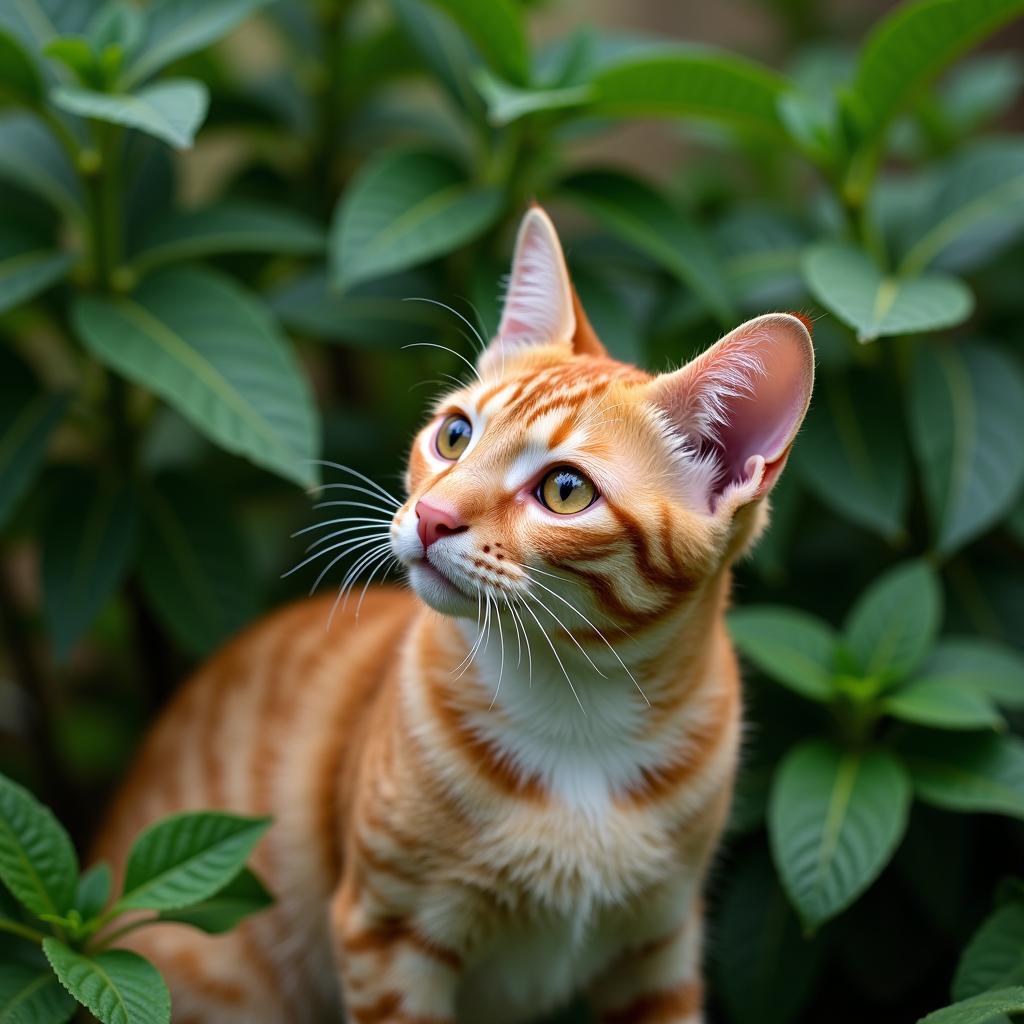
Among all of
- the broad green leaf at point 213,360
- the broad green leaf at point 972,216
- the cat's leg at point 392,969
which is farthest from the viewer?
the broad green leaf at point 972,216

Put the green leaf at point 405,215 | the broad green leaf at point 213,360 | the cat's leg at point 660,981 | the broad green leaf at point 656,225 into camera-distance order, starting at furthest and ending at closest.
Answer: the broad green leaf at point 656,225 < the green leaf at point 405,215 < the broad green leaf at point 213,360 < the cat's leg at point 660,981

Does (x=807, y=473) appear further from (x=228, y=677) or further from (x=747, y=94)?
(x=228, y=677)

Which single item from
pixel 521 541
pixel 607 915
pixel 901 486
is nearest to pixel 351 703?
pixel 607 915

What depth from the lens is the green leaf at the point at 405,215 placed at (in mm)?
1568

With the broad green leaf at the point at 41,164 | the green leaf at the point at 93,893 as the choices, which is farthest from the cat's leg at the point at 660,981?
the broad green leaf at the point at 41,164

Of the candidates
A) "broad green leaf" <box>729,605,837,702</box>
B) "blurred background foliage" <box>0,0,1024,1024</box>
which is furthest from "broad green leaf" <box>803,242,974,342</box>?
"broad green leaf" <box>729,605,837,702</box>

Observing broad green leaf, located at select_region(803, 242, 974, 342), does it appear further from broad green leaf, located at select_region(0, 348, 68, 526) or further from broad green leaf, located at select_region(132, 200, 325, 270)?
broad green leaf, located at select_region(0, 348, 68, 526)

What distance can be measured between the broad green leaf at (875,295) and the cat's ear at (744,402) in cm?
33

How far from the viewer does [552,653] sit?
44.8 inches

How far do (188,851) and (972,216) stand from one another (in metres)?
1.53

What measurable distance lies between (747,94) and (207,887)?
1.34 metres

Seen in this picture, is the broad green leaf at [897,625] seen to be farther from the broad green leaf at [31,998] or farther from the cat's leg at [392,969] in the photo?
the broad green leaf at [31,998]

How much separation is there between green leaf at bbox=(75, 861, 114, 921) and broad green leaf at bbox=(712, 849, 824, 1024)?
0.89 meters

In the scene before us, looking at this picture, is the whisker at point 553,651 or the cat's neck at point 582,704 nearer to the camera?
the whisker at point 553,651
